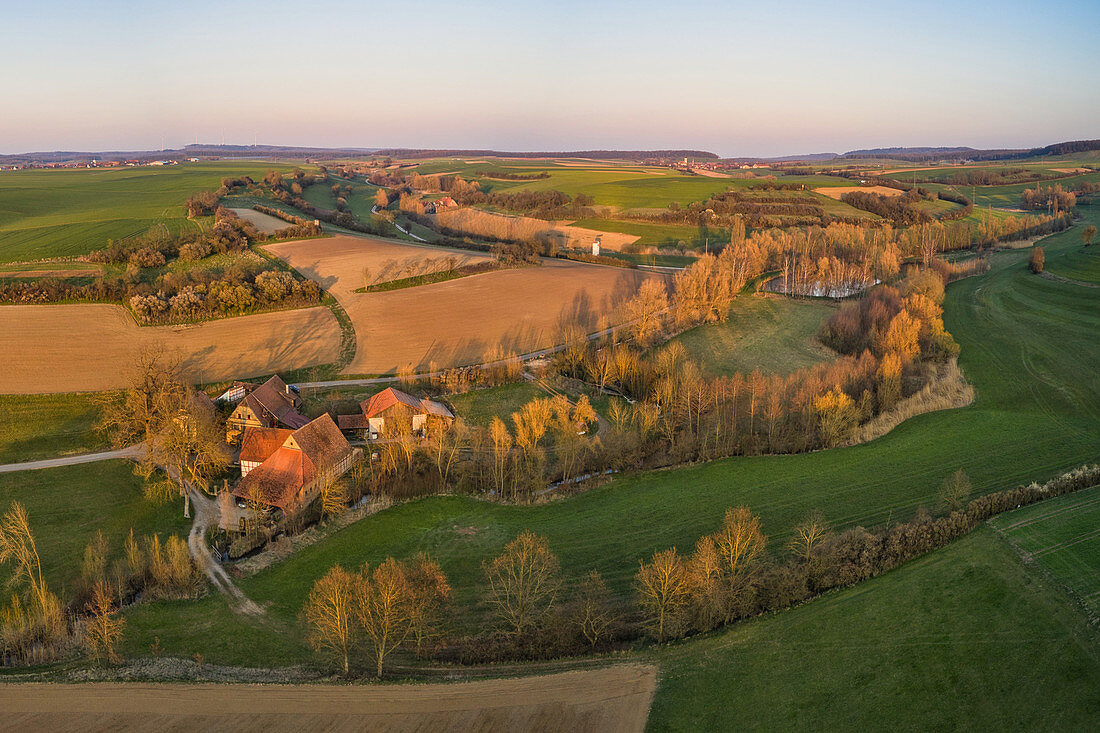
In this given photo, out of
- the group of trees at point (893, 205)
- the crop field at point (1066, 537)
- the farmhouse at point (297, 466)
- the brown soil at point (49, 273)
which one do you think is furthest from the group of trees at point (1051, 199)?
the brown soil at point (49, 273)

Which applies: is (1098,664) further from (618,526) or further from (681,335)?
→ (681,335)

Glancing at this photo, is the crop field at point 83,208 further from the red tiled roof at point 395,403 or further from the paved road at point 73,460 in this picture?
the red tiled roof at point 395,403

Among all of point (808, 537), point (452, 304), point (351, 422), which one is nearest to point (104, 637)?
point (351, 422)

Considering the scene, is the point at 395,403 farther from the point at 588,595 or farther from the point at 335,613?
the point at 335,613

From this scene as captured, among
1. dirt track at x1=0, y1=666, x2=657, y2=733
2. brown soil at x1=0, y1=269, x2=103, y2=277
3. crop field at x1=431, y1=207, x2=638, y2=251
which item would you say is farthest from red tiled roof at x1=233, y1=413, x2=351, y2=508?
crop field at x1=431, y1=207, x2=638, y2=251

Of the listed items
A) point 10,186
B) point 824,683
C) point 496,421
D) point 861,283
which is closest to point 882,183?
point 861,283
